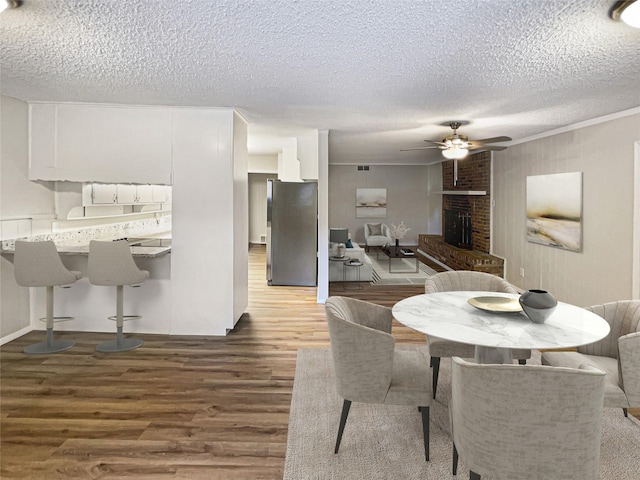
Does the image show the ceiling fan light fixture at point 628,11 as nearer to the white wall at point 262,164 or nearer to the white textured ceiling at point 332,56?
the white textured ceiling at point 332,56

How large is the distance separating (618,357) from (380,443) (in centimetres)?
135

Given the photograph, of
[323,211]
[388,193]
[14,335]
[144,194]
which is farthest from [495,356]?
[388,193]

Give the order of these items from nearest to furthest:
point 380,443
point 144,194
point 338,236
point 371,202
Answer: point 380,443, point 144,194, point 338,236, point 371,202

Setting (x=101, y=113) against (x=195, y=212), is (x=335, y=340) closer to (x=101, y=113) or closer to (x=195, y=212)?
(x=195, y=212)

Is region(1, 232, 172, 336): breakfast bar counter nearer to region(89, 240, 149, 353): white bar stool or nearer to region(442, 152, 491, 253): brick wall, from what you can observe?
region(89, 240, 149, 353): white bar stool

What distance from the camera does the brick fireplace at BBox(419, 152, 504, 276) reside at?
737cm

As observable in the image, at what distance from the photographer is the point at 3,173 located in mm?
4098

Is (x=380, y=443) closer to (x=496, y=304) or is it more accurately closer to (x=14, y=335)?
(x=496, y=304)

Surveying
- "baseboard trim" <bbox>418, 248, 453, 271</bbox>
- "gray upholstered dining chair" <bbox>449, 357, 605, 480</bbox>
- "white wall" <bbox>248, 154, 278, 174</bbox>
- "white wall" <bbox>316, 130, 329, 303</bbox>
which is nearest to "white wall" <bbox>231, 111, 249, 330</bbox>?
"white wall" <bbox>316, 130, 329, 303</bbox>

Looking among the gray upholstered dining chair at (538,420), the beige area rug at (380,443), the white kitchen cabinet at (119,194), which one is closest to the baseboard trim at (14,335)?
the white kitchen cabinet at (119,194)

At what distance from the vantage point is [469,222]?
8555 millimetres

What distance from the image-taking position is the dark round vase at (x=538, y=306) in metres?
2.29

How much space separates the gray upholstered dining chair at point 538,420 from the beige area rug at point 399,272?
5559mm

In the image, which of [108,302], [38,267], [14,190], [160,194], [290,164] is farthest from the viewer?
[290,164]
